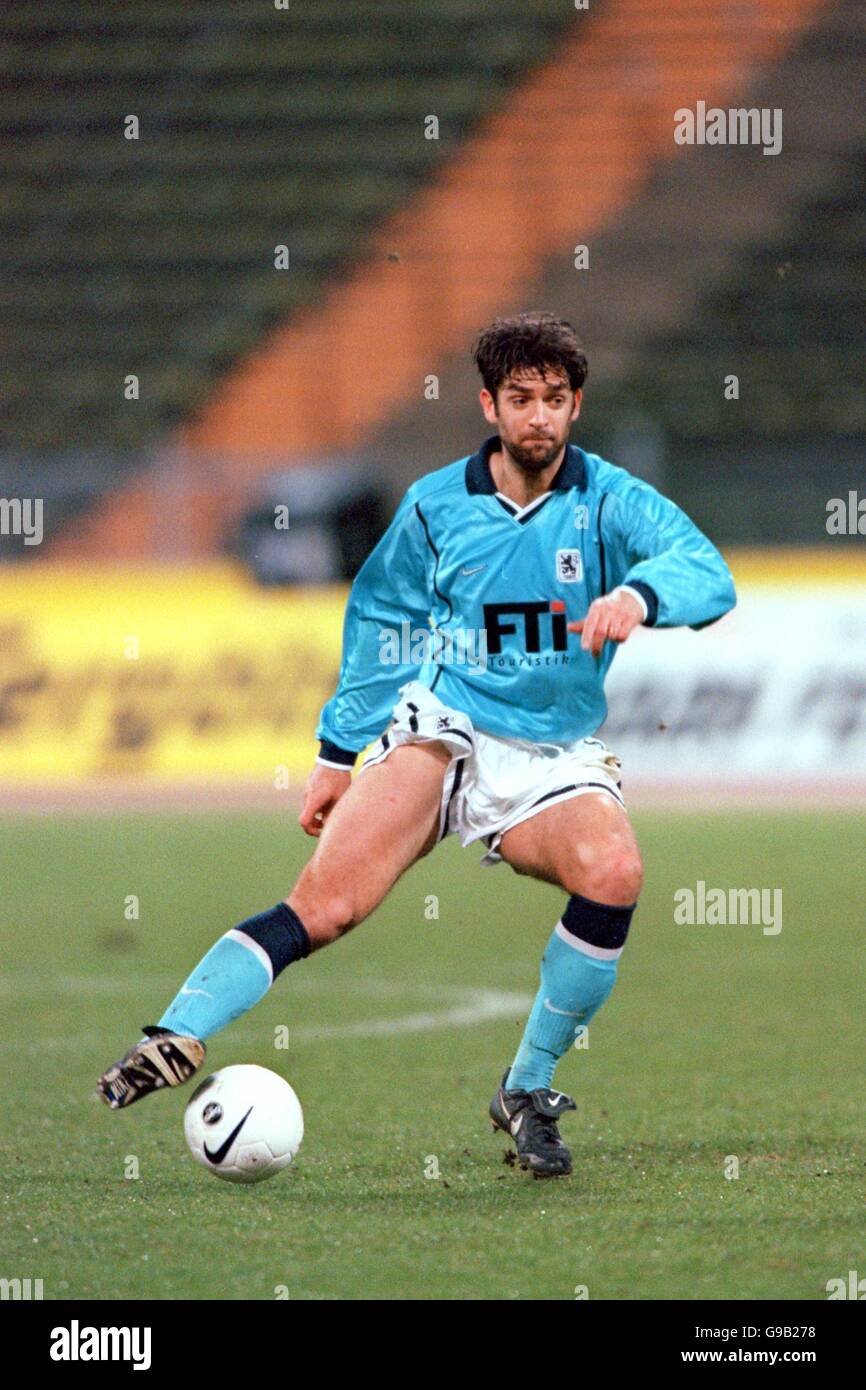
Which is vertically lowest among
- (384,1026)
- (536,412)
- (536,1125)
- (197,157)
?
(384,1026)

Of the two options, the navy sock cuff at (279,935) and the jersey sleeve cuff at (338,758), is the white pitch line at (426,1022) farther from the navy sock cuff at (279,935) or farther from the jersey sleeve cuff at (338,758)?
the navy sock cuff at (279,935)

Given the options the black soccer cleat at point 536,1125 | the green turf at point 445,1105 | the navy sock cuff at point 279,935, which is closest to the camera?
the green turf at point 445,1105

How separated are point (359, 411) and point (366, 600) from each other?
56.3ft

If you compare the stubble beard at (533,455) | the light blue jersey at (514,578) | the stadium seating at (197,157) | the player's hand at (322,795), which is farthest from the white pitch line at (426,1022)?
the stadium seating at (197,157)

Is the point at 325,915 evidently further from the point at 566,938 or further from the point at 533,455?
the point at 533,455

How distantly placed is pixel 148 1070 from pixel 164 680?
36.4ft

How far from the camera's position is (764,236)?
22406 millimetres

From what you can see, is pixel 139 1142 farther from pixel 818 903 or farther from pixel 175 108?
pixel 175 108

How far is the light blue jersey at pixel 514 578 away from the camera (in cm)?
513

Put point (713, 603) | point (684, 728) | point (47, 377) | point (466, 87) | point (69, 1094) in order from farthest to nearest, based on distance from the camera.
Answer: point (466, 87)
point (47, 377)
point (684, 728)
point (69, 1094)
point (713, 603)

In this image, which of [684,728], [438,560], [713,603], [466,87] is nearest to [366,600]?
[438,560]

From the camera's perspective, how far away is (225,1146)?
4.61 meters

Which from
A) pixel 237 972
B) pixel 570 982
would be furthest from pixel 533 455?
pixel 237 972

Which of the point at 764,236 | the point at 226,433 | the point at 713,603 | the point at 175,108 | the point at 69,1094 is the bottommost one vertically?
the point at 69,1094
